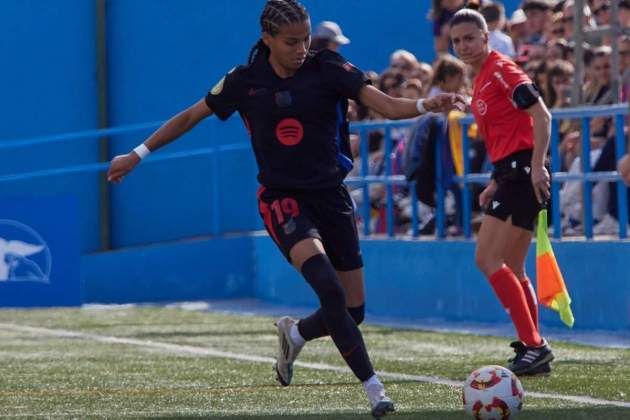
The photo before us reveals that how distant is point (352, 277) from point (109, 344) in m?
4.50

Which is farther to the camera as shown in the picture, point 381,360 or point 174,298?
point 174,298

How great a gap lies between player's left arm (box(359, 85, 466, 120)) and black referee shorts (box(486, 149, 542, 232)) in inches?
73.0

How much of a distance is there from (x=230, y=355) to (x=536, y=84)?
13.3 feet

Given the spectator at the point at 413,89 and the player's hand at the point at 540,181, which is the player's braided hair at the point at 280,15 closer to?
the player's hand at the point at 540,181

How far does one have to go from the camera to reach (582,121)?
12.6 meters

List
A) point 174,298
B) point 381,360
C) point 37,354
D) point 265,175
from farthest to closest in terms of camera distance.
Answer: point 174,298 < point 37,354 < point 381,360 < point 265,175

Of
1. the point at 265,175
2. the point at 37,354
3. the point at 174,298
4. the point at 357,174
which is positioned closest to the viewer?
the point at 265,175

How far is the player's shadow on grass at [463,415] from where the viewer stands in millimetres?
7348

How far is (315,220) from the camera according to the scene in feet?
26.4

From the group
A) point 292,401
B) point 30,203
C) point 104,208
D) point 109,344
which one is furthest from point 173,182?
point 292,401

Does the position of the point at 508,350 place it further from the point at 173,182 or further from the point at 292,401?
the point at 173,182

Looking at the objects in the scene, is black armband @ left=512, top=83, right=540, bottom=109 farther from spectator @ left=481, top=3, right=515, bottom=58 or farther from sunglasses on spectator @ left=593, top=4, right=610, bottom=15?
sunglasses on spectator @ left=593, top=4, right=610, bottom=15

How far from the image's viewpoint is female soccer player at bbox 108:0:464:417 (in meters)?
7.87

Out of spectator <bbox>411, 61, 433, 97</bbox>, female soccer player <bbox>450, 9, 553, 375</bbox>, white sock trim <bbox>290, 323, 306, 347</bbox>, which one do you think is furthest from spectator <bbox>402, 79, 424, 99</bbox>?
white sock trim <bbox>290, 323, 306, 347</bbox>
